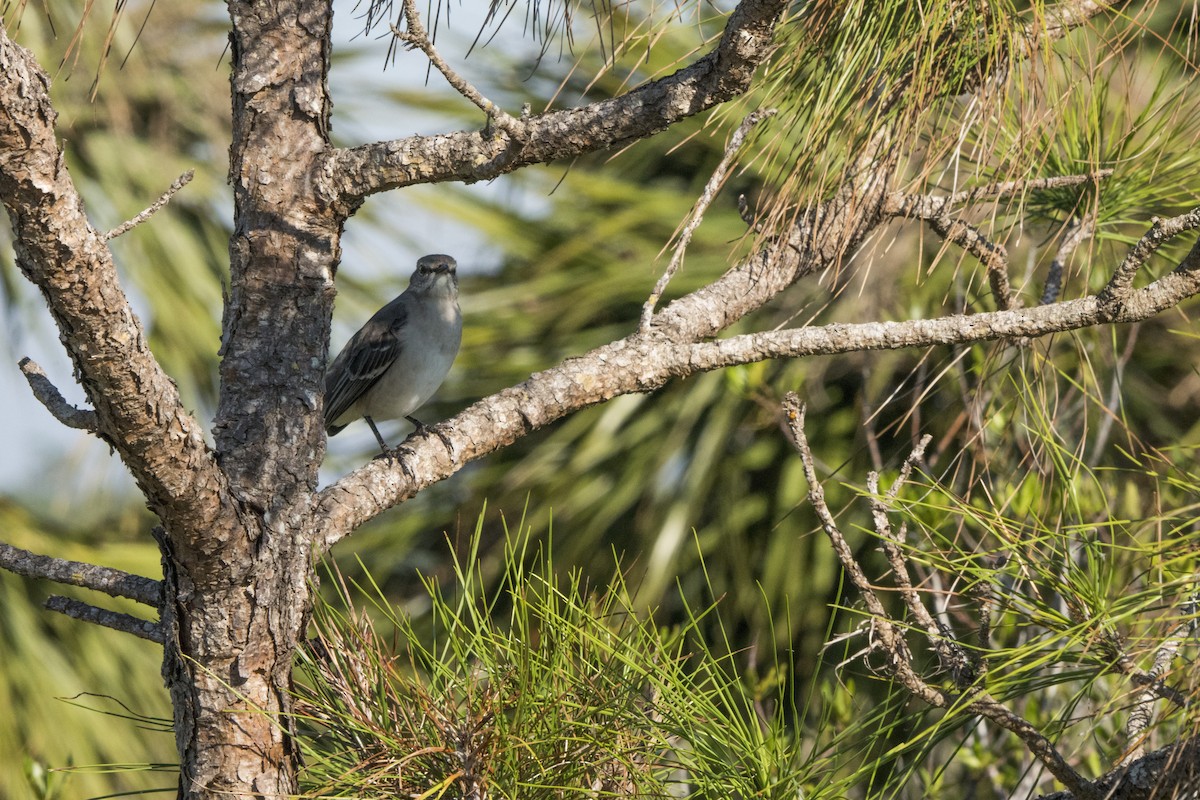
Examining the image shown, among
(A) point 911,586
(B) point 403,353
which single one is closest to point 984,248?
(A) point 911,586

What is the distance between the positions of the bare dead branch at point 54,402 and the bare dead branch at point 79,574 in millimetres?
310

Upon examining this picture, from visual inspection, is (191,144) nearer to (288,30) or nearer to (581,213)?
(581,213)

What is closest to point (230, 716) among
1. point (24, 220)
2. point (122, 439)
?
point (122, 439)

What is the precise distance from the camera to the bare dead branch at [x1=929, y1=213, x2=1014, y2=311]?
2.08 meters

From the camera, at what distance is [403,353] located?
3.82m

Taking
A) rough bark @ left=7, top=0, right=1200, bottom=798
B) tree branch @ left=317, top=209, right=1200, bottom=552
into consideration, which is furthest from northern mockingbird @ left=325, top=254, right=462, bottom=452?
rough bark @ left=7, top=0, right=1200, bottom=798

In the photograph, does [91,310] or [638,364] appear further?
[638,364]

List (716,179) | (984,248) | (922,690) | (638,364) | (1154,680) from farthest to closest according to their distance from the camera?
1. (984,248)
2. (638,364)
3. (716,179)
4. (922,690)
5. (1154,680)

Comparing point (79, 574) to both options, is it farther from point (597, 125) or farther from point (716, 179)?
point (716, 179)

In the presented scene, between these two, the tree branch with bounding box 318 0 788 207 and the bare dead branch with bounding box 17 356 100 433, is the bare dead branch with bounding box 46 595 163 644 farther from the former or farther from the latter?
the tree branch with bounding box 318 0 788 207

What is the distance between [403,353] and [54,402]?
7.93 ft

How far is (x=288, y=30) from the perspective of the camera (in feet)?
5.58

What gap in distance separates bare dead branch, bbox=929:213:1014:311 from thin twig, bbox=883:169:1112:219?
29 millimetres

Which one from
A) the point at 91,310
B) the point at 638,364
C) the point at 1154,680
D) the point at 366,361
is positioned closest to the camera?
the point at 91,310
